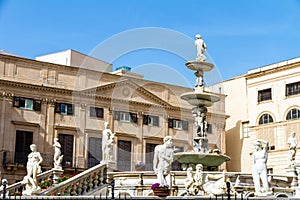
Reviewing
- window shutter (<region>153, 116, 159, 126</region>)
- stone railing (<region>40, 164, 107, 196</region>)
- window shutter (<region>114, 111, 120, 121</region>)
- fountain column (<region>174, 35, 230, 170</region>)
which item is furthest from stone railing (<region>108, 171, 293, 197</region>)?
window shutter (<region>153, 116, 159, 126</region>)

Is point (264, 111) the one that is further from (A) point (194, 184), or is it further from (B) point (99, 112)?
(A) point (194, 184)

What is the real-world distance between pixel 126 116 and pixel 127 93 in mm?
1936

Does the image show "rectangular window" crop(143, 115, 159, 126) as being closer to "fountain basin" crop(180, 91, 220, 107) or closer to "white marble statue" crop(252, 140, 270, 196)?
"fountain basin" crop(180, 91, 220, 107)

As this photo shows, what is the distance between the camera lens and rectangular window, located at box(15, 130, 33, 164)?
37.8m

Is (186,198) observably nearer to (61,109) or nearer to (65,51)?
(61,109)

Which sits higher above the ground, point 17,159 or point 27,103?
point 27,103

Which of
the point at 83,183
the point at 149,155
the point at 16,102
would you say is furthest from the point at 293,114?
the point at 83,183

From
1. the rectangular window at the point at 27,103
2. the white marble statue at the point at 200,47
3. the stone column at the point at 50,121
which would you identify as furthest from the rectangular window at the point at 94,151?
the white marble statue at the point at 200,47

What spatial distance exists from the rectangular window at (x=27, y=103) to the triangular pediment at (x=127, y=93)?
4114 millimetres

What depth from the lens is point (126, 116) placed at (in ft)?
Result: 146

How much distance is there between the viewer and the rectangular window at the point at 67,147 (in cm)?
3984

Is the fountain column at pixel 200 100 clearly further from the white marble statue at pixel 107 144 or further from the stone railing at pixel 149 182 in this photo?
the white marble statue at pixel 107 144

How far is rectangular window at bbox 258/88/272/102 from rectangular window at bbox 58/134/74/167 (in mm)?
17059

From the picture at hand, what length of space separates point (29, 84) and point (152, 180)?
21.8m
